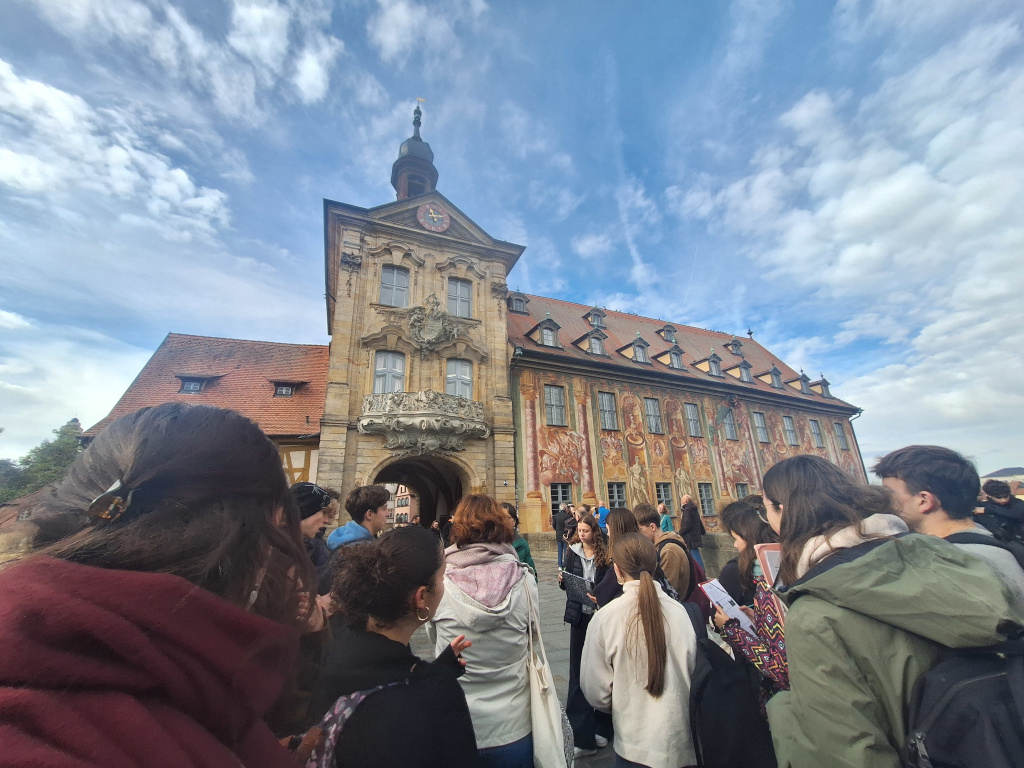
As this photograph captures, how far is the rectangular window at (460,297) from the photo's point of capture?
17203 millimetres

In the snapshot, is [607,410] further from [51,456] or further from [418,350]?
[51,456]

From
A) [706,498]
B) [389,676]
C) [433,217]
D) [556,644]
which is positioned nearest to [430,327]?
[433,217]

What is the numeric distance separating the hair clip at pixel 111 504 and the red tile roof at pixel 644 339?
1712cm

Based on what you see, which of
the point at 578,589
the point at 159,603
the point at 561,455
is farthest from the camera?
the point at 561,455

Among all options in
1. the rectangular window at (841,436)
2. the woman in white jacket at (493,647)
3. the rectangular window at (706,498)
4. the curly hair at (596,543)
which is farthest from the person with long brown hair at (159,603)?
the rectangular window at (841,436)

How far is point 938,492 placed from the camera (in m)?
2.62

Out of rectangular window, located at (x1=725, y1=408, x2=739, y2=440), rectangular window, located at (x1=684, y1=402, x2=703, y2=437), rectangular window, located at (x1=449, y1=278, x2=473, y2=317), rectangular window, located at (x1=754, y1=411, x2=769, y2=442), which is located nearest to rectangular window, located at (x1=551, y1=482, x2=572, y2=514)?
rectangular window, located at (x1=449, y1=278, x2=473, y2=317)

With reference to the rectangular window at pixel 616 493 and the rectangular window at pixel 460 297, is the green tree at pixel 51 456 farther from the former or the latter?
the rectangular window at pixel 616 493

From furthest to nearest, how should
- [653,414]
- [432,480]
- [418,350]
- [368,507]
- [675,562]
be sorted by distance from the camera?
[432,480] < [653,414] < [418,350] < [368,507] < [675,562]

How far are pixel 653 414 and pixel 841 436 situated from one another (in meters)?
14.6

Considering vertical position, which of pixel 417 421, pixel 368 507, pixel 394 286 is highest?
pixel 394 286

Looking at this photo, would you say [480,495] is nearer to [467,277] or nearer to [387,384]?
[387,384]

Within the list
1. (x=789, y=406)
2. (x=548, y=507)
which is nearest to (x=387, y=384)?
(x=548, y=507)

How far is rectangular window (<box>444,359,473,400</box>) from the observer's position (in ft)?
52.3
